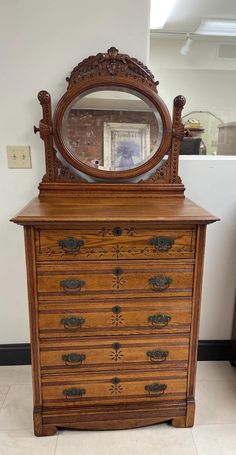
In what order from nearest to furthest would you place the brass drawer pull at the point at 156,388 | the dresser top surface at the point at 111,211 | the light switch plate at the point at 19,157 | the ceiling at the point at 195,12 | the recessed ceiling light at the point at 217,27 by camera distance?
the dresser top surface at the point at 111,211 < the brass drawer pull at the point at 156,388 < the light switch plate at the point at 19,157 < the ceiling at the point at 195,12 < the recessed ceiling light at the point at 217,27

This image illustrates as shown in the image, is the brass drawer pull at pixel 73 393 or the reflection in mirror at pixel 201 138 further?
the reflection in mirror at pixel 201 138

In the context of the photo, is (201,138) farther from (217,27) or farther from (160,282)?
(217,27)

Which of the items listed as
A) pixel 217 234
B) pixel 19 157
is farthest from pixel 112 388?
pixel 19 157

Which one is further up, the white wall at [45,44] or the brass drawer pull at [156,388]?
the white wall at [45,44]

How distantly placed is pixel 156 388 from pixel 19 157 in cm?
124

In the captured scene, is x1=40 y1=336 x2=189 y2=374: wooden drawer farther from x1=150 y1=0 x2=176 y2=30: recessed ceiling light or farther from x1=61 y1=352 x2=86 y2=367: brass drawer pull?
x1=150 y1=0 x2=176 y2=30: recessed ceiling light

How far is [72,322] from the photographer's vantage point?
1196 millimetres

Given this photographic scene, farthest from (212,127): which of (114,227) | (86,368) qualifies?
(86,368)

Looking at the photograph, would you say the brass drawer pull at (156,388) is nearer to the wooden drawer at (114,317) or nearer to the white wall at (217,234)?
the wooden drawer at (114,317)

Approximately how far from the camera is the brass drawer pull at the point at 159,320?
4.01 feet

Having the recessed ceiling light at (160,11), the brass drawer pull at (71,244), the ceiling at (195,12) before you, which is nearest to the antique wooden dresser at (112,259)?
the brass drawer pull at (71,244)

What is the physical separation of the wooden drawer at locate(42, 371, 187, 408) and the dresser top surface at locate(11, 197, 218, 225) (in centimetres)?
66

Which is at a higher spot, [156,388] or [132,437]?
[156,388]

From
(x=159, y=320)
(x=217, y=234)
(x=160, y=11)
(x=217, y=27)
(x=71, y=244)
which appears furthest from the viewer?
(x=217, y=27)
